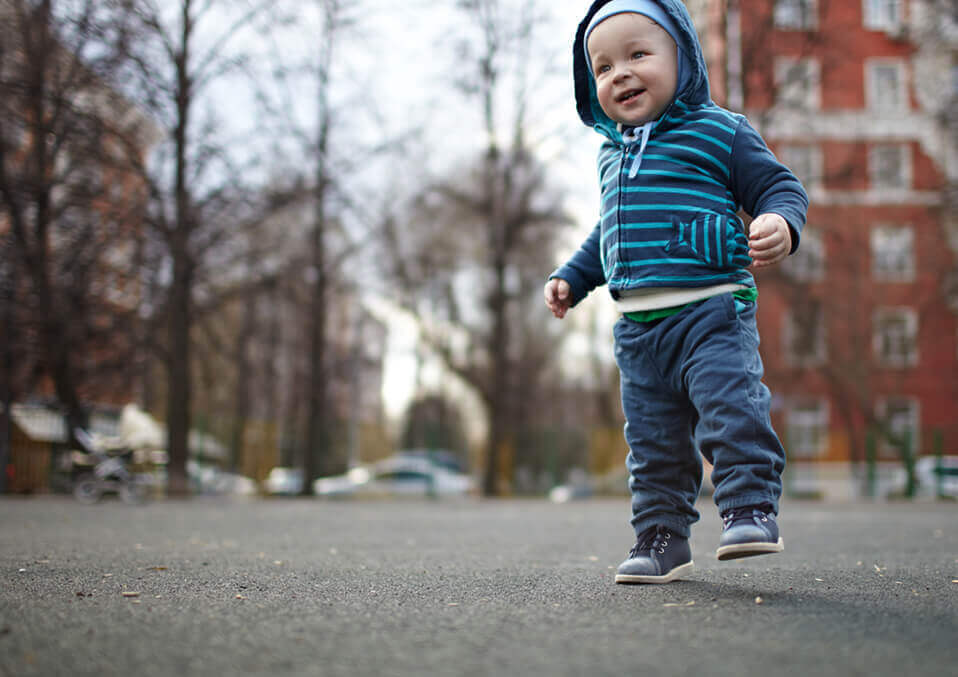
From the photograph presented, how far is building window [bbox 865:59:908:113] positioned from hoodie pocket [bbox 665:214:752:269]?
119 ft

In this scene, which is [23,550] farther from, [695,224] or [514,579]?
[695,224]

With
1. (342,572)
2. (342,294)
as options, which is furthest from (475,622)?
(342,294)

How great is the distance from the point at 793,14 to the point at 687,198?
57.3 ft

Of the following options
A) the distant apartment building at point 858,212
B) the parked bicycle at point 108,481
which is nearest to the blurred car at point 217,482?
the parked bicycle at point 108,481

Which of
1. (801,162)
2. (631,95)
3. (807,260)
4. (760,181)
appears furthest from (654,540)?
(801,162)

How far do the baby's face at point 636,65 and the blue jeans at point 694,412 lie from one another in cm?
71

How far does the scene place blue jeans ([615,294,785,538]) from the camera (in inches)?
112

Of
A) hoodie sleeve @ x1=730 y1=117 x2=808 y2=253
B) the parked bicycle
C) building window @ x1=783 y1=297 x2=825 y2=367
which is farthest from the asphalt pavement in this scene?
building window @ x1=783 y1=297 x2=825 y2=367

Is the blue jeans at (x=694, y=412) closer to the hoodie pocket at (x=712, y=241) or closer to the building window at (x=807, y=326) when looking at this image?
the hoodie pocket at (x=712, y=241)

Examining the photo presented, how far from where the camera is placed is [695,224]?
3.06 m

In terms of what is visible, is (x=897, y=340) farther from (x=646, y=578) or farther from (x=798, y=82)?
(x=646, y=578)

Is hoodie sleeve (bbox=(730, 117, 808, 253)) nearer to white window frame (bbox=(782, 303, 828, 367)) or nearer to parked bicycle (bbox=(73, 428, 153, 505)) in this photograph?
parked bicycle (bbox=(73, 428, 153, 505))

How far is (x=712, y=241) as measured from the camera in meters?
3.02

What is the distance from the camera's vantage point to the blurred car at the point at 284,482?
19866 mm
